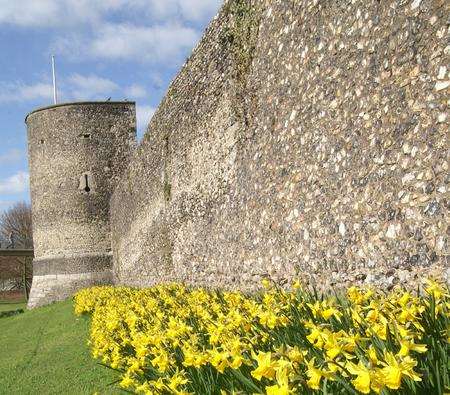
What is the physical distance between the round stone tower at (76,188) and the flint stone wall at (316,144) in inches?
530

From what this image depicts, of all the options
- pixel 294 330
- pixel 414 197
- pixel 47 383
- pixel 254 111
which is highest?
pixel 254 111

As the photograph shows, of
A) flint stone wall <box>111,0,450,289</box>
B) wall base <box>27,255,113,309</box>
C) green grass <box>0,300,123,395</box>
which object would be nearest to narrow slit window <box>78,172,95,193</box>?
wall base <box>27,255,113,309</box>

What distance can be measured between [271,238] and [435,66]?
291cm

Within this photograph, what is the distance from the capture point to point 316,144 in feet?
16.5

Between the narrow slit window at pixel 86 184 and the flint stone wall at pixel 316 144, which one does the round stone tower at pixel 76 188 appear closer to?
the narrow slit window at pixel 86 184

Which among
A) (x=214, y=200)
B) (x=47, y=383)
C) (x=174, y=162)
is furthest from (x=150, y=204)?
(x=47, y=383)

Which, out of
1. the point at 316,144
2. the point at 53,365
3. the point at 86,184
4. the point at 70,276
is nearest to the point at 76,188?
the point at 86,184

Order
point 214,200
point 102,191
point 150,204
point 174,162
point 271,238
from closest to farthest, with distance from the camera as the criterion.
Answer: point 271,238, point 214,200, point 174,162, point 150,204, point 102,191

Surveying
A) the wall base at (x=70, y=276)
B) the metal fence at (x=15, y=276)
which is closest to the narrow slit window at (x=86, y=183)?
the wall base at (x=70, y=276)

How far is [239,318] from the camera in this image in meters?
2.85

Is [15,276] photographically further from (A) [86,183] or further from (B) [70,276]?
(A) [86,183]

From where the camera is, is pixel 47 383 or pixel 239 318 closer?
pixel 239 318

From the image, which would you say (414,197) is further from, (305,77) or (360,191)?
(305,77)

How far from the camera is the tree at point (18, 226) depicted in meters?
51.3
